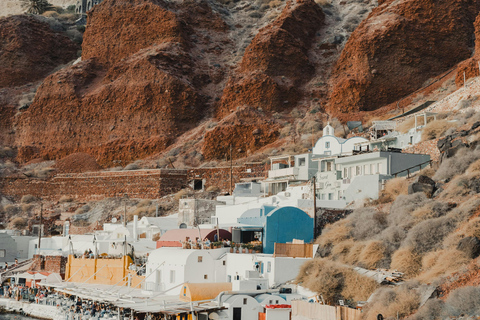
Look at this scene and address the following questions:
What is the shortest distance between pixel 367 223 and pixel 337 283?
205 inches

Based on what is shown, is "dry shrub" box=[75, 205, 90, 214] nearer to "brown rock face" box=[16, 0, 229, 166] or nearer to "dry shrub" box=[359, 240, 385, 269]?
"brown rock face" box=[16, 0, 229, 166]

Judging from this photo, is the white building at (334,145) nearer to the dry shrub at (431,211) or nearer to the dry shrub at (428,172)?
the dry shrub at (428,172)

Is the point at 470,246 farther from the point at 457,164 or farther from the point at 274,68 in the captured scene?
the point at 274,68

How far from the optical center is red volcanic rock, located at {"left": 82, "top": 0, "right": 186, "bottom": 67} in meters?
69.8

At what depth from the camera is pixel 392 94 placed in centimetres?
5766

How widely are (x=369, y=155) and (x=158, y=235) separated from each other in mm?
13009

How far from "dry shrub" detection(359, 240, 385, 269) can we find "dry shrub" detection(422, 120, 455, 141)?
14623 millimetres

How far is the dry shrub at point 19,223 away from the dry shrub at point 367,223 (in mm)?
32327

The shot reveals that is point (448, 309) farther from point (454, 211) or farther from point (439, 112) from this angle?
point (439, 112)

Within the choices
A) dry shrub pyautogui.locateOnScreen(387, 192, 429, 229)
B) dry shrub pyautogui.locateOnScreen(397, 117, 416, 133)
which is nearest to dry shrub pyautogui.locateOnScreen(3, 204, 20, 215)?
dry shrub pyautogui.locateOnScreen(397, 117, 416, 133)

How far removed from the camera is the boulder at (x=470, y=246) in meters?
21.1

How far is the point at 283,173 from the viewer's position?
43781 mm

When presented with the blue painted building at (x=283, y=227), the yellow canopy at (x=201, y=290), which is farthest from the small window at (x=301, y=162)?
the yellow canopy at (x=201, y=290)

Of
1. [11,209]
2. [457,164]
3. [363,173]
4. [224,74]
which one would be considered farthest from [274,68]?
[457,164]
